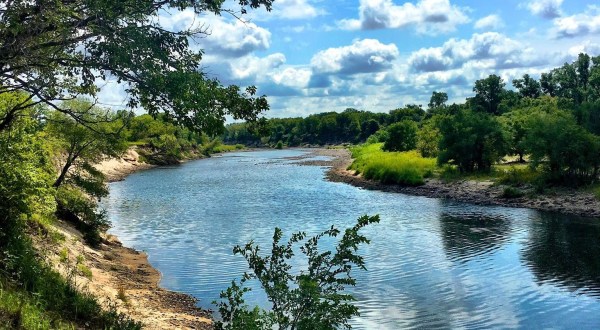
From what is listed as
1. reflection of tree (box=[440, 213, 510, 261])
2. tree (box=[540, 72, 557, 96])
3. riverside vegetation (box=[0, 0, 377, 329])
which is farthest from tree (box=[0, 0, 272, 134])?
tree (box=[540, 72, 557, 96])

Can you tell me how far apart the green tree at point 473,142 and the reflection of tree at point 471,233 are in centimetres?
2328

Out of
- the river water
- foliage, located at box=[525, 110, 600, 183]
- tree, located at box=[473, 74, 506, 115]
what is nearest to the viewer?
the river water

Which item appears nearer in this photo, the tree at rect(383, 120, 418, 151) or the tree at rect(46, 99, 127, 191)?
the tree at rect(46, 99, 127, 191)

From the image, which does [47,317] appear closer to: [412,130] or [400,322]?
[400,322]

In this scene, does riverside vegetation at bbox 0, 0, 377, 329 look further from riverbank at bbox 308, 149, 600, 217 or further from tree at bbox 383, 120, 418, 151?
tree at bbox 383, 120, 418, 151

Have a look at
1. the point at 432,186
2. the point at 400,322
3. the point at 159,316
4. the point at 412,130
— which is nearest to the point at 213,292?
the point at 159,316

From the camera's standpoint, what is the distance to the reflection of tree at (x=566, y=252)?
93.7 ft

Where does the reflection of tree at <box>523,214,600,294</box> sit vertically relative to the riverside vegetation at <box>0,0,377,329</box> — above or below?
below

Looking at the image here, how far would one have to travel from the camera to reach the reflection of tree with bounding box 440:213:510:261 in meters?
35.8

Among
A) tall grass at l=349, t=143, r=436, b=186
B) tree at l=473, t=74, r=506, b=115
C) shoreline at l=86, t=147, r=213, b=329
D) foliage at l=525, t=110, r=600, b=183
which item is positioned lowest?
shoreline at l=86, t=147, r=213, b=329

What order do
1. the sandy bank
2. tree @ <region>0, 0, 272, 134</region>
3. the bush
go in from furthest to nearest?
1. the sandy bank
2. the bush
3. tree @ <region>0, 0, 272, 134</region>

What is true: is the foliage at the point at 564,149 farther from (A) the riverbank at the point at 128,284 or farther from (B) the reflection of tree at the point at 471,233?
(A) the riverbank at the point at 128,284

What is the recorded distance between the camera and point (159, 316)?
20.5 m

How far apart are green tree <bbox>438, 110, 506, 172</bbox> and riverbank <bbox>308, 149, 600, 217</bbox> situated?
491cm
